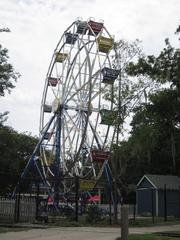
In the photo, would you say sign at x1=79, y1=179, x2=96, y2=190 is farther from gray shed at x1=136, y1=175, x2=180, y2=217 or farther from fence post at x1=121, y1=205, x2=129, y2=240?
fence post at x1=121, y1=205, x2=129, y2=240

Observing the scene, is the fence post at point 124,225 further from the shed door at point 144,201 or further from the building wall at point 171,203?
the shed door at point 144,201

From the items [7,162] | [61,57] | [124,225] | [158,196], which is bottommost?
[124,225]

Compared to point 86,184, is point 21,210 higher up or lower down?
lower down

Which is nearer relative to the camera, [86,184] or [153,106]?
[153,106]

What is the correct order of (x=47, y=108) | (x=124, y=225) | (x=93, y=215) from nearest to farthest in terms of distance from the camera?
(x=124, y=225) < (x=93, y=215) < (x=47, y=108)

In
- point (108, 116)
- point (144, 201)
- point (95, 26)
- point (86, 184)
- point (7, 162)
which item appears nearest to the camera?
point (108, 116)

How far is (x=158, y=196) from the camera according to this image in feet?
170

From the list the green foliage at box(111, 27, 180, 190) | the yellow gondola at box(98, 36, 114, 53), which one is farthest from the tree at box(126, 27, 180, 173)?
the yellow gondola at box(98, 36, 114, 53)

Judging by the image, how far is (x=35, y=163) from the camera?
2099 inches

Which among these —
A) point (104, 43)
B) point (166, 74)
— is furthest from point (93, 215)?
point (104, 43)

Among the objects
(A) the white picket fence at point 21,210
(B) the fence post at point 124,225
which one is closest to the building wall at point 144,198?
(A) the white picket fence at point 21,210

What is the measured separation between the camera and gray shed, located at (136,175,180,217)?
51.5 metres

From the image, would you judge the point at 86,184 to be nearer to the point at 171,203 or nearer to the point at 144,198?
the point at 171,203

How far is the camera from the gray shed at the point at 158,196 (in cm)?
5147
